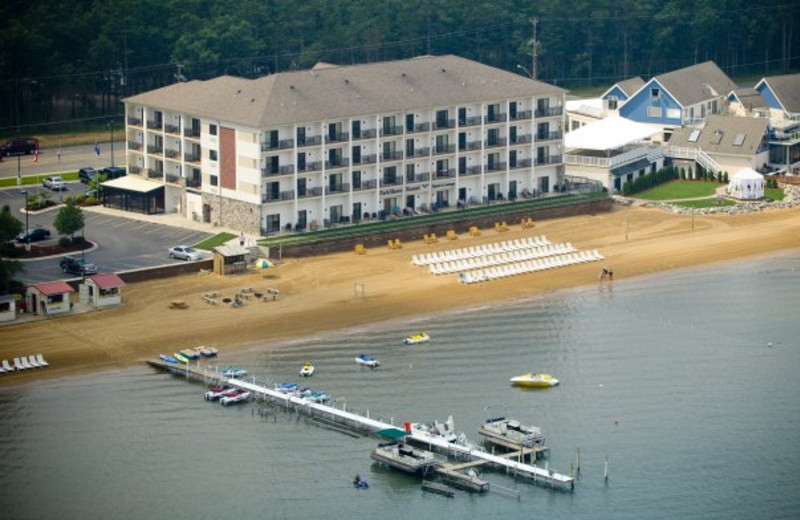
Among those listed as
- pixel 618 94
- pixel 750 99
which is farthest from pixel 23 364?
pixel 750 99

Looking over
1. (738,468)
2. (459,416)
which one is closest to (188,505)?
(459,416)

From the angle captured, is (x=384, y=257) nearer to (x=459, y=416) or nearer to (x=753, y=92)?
(x=459, y=416)

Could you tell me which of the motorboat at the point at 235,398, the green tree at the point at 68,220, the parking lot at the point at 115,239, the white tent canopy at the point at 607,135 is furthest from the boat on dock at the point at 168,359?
the white tent canopy at the point at 607,135

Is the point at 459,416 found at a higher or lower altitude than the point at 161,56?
lower

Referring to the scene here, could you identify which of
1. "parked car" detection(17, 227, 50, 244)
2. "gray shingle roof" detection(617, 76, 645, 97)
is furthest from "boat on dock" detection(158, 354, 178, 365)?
"gray shingle roof" detection(617, 76, 645, 97)

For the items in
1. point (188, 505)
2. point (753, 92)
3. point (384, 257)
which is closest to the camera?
point (188, 505)
